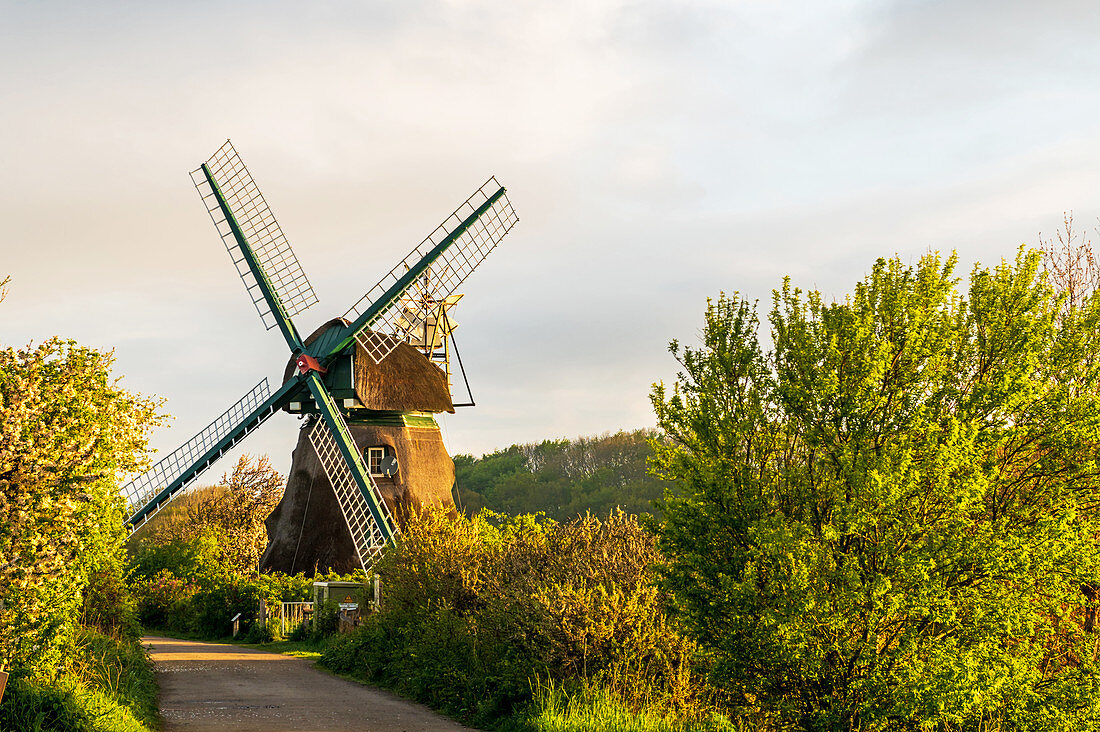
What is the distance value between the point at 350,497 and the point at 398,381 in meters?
3.76

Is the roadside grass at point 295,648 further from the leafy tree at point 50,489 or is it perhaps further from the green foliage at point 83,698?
the leafy tree at point 50,489

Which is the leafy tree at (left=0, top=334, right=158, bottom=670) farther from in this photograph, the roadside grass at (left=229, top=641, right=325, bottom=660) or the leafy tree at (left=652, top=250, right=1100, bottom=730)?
the roadside grass at (left=229, top=641, right=325, bottom=660)

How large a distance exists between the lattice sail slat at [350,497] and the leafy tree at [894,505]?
702 inches

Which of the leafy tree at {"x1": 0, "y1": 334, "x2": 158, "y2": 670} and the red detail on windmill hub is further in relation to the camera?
the red detail on windmill hub

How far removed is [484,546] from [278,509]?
15904 mm

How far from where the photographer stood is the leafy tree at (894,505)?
8008mm

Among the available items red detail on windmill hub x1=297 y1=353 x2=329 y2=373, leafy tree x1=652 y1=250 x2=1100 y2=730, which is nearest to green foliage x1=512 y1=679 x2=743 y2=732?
leafy tree x1=652 y1=250 x2=1100 y2=730

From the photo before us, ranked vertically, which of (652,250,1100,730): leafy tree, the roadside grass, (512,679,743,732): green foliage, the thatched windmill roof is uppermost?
the thatched windmill roof

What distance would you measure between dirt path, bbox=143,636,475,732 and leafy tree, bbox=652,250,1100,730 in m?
5.42

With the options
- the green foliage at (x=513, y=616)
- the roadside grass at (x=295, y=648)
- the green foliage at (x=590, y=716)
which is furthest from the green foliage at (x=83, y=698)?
the roadside grass at (x=295, y=648)

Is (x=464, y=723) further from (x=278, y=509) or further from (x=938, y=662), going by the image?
(x=278, y=509)

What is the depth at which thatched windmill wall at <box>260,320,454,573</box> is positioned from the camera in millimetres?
27406

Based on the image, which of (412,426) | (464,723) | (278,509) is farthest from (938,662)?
(278,509)

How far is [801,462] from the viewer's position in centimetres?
874
